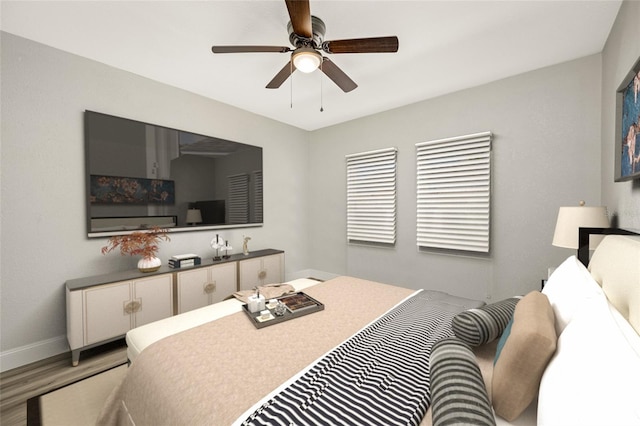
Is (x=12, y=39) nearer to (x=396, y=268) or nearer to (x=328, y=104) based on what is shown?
(x=328, y=104)

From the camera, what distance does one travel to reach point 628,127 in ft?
5.15

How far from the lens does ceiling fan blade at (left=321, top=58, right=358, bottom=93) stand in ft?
6.49

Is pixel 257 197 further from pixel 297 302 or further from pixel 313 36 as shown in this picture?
pixel 313 36

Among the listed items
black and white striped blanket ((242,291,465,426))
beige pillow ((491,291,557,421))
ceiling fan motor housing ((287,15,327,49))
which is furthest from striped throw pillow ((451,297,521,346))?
ceiling fan motor housing ((287,15,327,49))

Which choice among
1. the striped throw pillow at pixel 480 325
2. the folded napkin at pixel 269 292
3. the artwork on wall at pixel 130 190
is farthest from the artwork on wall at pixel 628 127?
the artwork on wall at pixel 130 190

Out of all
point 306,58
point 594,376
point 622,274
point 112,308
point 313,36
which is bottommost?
point 112,308

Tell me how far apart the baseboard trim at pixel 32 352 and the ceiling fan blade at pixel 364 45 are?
11.2ft

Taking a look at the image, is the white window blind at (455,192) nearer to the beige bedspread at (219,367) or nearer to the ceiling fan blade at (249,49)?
the beige bedspread at (219,367)

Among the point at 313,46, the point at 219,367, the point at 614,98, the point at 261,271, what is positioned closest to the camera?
the point at 219,367

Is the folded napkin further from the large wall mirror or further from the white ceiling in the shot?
the white ceiling

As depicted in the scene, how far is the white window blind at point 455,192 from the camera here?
115 inches

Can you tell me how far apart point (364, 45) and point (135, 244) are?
2.69m

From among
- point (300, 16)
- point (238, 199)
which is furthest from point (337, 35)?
point (238, 199)

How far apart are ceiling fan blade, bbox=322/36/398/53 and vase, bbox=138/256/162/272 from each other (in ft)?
8.32
